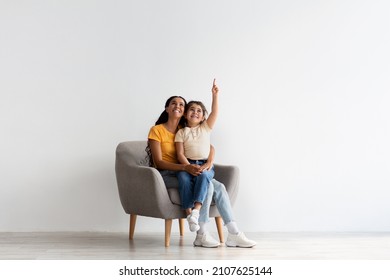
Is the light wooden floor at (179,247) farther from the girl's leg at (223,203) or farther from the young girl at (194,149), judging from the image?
the young girl at (194,149)

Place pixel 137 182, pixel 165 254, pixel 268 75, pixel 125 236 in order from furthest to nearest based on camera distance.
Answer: pixel 268 75, pixel 125 236, pixel 137 182, pixel 165 254

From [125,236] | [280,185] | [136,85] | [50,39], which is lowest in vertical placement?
[125,236]

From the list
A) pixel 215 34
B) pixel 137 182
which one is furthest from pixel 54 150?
pixel 215 34

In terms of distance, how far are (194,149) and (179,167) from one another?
201 mm

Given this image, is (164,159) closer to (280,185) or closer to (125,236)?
(125,236)

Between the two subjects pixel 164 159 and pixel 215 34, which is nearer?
pixel 164 159

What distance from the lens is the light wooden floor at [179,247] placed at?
4109 mm

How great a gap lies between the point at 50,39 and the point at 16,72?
0.36m

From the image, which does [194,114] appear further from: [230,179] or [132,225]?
[132,225]

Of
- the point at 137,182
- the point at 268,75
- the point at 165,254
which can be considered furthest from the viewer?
the point at 268,75

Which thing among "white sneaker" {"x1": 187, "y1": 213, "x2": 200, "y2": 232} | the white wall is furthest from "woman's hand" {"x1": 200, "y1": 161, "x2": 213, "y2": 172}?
the white wall

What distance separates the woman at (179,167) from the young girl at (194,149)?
0.04m

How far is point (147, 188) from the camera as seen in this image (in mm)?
4496

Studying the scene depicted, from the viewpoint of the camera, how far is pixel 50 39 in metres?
5.29
